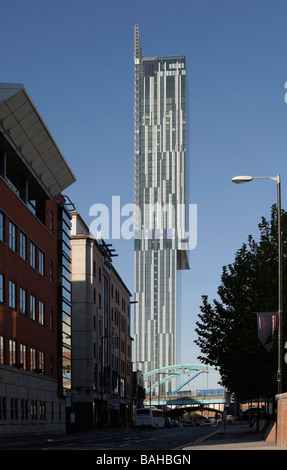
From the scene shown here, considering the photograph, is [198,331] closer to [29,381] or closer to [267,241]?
[267,241]

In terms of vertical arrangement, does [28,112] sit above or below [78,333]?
above

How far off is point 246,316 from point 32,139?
23.6 metres

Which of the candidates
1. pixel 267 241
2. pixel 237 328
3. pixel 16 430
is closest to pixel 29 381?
pixel 16 430

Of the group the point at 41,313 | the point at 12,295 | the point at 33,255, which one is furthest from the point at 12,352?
the point at 41,313

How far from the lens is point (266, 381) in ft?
159

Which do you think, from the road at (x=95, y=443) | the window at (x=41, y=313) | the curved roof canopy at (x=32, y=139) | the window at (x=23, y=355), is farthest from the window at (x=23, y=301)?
the road at (x=95, y=443)

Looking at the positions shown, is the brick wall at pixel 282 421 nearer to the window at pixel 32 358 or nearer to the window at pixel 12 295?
the window at pixel 12 295

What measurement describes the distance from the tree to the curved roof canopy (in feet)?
60.0

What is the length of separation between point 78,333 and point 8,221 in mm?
39429

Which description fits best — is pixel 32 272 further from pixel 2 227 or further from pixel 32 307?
pixel 2 227

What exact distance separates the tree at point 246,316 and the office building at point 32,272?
48.3 feet

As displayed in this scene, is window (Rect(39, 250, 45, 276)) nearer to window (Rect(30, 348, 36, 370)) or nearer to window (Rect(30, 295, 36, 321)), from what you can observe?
window (Rect(30, 295, 36, 321))

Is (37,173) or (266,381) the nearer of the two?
(266,381)

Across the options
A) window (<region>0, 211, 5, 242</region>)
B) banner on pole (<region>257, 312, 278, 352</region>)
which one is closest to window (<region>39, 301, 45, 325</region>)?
window (<region>0, 211, 5, 242</region>)
